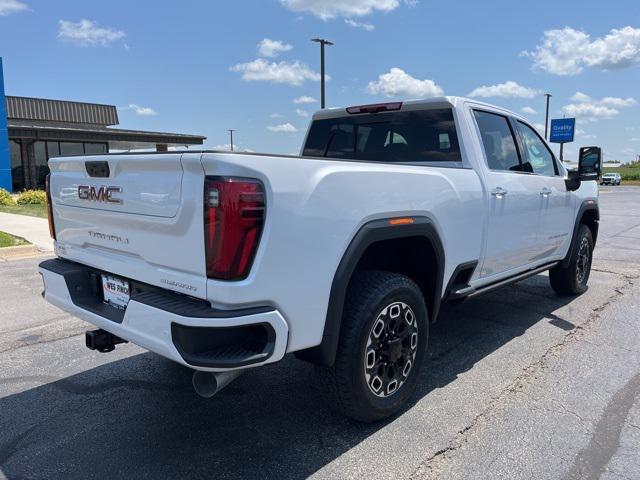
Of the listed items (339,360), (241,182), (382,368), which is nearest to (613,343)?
(382,368)

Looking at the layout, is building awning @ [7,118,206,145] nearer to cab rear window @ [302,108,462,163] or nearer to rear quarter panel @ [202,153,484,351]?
cab rear window @ [302,108,462,163]

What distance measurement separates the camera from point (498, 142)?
4.48 meters

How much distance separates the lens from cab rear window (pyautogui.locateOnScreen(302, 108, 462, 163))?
411 centimetres

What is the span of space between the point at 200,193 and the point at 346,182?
0.76 metres

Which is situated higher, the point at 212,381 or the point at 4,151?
the point at 4,151

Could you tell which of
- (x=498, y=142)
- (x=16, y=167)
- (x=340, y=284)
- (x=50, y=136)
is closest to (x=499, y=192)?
(x=498, y=142)

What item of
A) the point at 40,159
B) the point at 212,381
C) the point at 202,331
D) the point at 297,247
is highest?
the point at 40,159

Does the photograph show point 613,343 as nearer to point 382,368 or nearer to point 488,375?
point 488,375

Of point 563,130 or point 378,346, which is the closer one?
point 378,346

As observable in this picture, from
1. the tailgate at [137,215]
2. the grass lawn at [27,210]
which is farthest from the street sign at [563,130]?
the tailgate at [137,215]

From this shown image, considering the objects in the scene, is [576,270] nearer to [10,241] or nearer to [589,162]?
[589,162]

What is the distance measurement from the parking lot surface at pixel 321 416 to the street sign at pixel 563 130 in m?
54.5

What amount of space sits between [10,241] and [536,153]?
9202mm

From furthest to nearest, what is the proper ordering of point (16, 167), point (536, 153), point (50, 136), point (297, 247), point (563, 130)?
point (563, 130), point (16, 167), point (50, 136), point (536, 153), point (297, 247)
